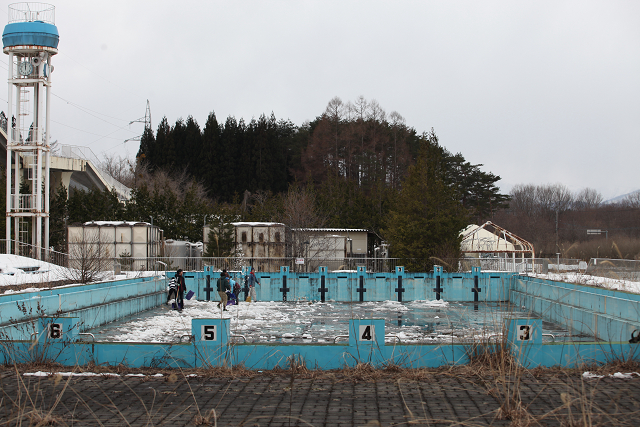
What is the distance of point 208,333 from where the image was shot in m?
8.30

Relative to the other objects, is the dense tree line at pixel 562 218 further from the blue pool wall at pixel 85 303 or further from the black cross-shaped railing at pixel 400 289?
the blue pool wall at pixel 85 303

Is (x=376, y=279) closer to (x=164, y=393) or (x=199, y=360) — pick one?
(x=199, y=360)

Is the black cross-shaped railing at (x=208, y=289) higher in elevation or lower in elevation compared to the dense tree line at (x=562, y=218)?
lower

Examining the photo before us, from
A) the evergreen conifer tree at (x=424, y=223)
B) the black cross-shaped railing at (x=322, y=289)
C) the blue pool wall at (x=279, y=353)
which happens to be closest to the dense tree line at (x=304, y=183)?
the evergreen conifer tree at (x=424, y=223)

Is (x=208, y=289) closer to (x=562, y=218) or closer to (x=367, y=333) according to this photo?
(x=367, y=333)

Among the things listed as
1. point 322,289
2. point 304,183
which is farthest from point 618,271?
point 304,183

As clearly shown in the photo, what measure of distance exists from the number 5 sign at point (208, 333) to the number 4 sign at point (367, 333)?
2212 mm

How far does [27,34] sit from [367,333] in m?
27.7

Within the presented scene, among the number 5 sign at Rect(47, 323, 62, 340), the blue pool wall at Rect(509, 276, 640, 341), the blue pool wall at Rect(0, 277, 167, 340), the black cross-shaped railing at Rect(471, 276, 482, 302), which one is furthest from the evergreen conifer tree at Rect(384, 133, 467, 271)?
the number 5 sign at Rect(47, 323, 62, 340)

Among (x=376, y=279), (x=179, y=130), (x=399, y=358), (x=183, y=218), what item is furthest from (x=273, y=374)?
(x=179, y=130)

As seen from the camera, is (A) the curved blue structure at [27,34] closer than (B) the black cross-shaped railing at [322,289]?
No

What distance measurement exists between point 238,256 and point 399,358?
24.4 meters

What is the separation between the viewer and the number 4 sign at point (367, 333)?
8.42 metres

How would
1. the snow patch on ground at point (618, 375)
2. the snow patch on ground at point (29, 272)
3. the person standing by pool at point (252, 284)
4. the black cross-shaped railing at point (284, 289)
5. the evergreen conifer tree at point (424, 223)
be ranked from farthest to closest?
1. the evergreen conifer tree at point (424, 223)
2. the black cross-shaped railing at point (284, 289)
3. the person standing by pool at point (252, 284)
4. the snow patch on ground at point (29, 272)
5. the snow patch on ground at point (618, 375)
